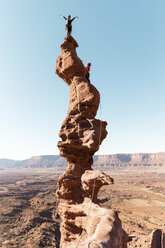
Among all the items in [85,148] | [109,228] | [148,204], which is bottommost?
[148,204]

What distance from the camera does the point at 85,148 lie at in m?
9.51

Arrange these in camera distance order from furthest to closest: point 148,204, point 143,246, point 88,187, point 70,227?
point 148,204 → point 143,246 → point 70,227 → point 88,187

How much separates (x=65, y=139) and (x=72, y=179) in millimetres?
2611

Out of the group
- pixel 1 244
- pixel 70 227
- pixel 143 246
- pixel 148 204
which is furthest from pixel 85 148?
pixel 148 204

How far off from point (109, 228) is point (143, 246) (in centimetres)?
1147

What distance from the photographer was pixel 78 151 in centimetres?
991

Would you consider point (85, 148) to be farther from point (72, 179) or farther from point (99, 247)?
point (99, 247)

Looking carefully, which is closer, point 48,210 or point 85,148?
point 85,148

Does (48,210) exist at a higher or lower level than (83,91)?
lower

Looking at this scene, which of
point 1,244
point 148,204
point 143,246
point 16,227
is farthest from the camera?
point 148,204

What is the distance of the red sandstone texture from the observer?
8.23m

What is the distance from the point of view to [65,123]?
34.7 ft

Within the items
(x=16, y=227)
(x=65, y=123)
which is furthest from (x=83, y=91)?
(x=16, y=227)

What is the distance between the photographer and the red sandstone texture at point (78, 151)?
8.23 m
